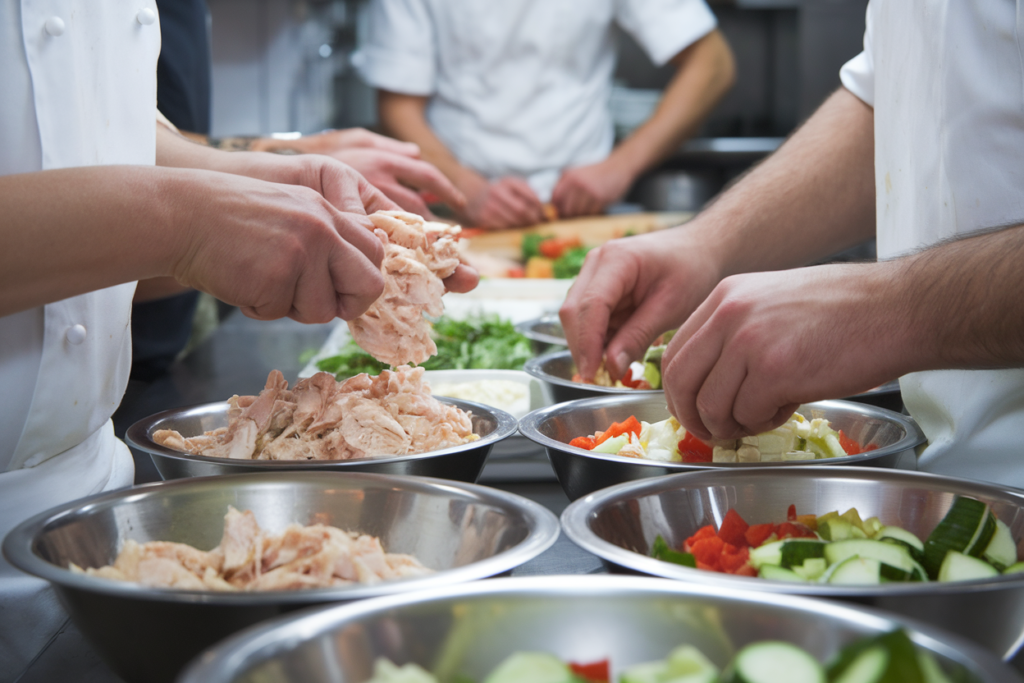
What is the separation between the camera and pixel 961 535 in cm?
94

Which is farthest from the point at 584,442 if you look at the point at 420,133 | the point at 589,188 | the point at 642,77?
the point at 642,77

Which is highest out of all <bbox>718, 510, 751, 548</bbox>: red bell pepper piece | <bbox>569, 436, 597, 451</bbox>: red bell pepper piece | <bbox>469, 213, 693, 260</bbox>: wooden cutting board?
<bbox>718, 510, 751, 548</bbox>: red bell pepper piece

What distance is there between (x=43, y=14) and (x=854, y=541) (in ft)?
4.05

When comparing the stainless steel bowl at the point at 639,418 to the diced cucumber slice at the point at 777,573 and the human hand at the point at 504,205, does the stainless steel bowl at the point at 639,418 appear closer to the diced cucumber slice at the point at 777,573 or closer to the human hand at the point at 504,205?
the diced cucumber slice at the point at 777,573

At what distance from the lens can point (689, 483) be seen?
1.08 metres

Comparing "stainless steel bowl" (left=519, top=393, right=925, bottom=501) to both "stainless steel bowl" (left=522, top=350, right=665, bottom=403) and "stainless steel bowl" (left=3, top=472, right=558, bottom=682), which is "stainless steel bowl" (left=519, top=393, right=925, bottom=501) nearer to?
"stainless steel bowl" (left=522, top=350, right=665, bottom=403)

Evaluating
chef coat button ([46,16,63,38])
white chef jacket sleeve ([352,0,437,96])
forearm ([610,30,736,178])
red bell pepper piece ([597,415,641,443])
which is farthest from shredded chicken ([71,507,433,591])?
forearm ([610,30,736,178])

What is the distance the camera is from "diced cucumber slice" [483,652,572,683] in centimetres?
64

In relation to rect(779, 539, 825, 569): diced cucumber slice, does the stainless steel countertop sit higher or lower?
lower

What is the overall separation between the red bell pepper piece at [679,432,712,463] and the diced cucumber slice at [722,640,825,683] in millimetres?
625

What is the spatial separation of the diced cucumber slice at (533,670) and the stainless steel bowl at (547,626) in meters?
0.05

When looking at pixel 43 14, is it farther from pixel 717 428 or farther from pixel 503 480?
pixel 717 428

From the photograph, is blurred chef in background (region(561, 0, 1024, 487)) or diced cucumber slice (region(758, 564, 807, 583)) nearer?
diced cucumber slice (region(758, 564, 807, 583))

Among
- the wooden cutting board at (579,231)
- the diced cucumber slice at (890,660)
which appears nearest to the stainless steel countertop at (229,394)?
the diced cucumber slice at (890,660)
